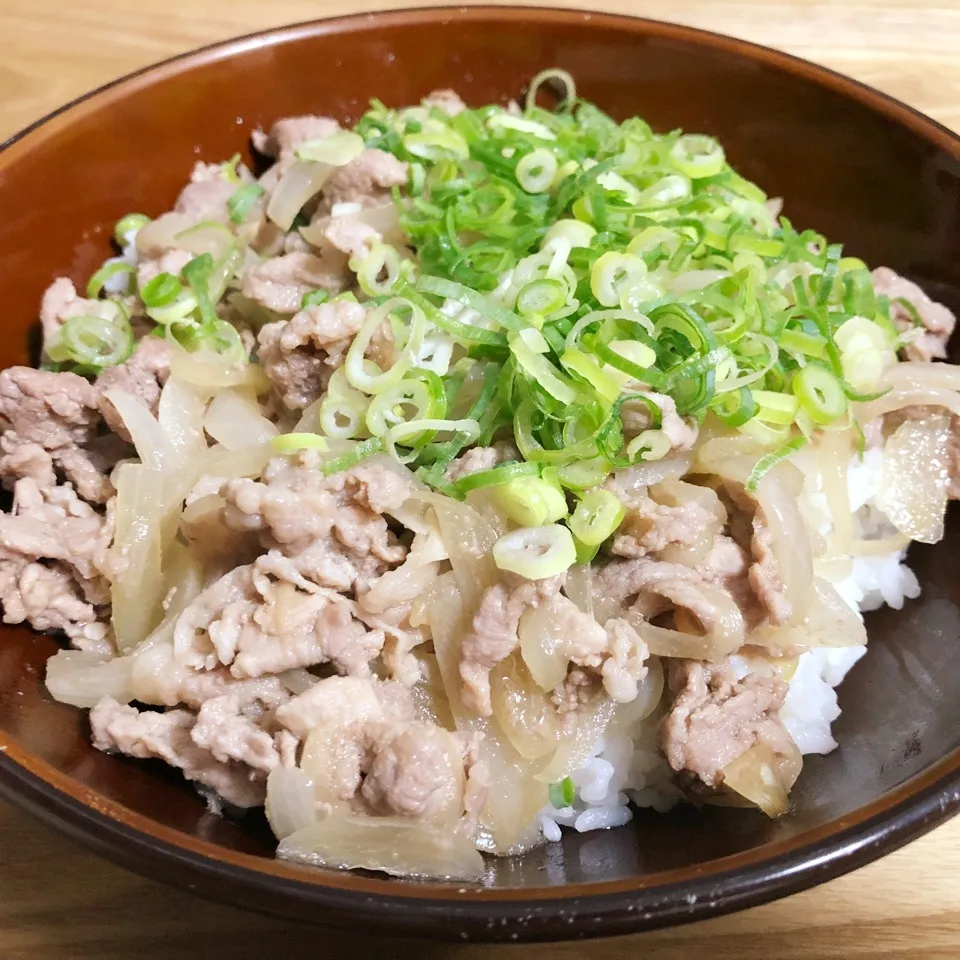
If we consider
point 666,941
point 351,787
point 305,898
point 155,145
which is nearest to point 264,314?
point 155,145

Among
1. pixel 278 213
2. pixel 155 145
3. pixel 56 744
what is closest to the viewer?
pixel 56 744

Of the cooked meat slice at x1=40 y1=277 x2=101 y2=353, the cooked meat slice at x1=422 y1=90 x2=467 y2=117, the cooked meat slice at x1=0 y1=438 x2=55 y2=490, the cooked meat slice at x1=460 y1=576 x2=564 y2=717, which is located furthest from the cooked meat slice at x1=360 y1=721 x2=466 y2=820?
the cooked meat slice at x1=422 y1=90 x2=467 y2=117

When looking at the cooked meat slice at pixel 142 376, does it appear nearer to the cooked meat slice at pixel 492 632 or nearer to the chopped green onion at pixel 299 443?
the chopped green onion at pixel 299 443

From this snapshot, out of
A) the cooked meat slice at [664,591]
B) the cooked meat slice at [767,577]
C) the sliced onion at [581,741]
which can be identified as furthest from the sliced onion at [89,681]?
the cooked meat slice at [767,577]

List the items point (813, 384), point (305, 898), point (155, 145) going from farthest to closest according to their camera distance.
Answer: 1. point (155, 145)
2. point (813, 384)
3. point (305, 898)

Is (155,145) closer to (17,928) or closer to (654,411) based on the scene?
(654,411)

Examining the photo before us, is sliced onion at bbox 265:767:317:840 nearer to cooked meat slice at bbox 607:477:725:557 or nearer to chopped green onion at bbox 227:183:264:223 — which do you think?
cooked meat slice at bbox 607:477:725:557
